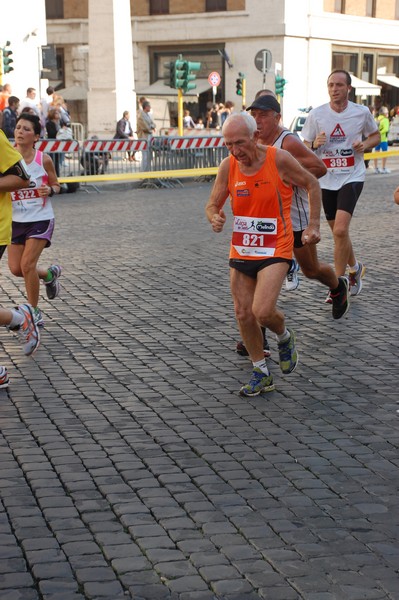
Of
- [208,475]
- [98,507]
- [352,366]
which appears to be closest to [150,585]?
[98,507]

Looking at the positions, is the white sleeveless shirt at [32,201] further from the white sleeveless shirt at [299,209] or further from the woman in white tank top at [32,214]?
the white sleeveless shirt at [299,209]

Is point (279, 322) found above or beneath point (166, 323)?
above

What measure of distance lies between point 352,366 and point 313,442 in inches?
68.5

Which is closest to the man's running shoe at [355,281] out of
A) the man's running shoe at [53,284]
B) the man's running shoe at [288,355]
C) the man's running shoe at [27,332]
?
the man's running shoe at [53,284]

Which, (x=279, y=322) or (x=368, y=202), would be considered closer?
(x=279, y=322)

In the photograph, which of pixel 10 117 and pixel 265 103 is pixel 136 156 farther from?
pixel 265 103

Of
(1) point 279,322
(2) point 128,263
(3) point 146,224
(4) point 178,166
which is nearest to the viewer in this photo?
(1) point 279,322

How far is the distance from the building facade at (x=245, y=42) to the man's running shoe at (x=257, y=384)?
44.0 metres

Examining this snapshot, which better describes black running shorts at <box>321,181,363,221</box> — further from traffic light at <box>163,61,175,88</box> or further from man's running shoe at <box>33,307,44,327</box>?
traffic light at <box>163,61,175,88</box>

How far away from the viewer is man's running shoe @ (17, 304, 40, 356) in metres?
7.15

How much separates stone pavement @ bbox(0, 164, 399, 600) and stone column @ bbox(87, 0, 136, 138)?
90.2ft

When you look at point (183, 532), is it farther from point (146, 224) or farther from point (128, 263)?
point (146, 224)

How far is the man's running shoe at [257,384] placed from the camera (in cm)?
657

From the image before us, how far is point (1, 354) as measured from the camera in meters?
7.76
